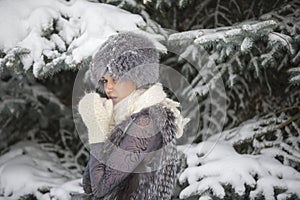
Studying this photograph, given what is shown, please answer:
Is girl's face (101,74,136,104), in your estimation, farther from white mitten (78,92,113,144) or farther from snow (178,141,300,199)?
snow (178,141,300,199)

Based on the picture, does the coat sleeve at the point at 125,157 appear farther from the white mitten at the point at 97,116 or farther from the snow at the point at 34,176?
the snow at the point at 34,176

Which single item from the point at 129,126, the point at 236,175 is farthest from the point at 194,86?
the point at 129,126

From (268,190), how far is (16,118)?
2.13m

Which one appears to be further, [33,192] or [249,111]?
[249,111]

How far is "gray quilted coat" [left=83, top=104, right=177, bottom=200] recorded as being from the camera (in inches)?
52.6

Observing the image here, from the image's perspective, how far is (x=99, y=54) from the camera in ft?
5.05

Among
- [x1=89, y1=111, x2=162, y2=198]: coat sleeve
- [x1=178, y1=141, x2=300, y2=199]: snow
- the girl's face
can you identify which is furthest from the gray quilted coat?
[x1=178, y1=141, x2=300, y2=199]: snow

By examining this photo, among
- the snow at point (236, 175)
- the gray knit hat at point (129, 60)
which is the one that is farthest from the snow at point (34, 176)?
the gray knit hat at point (129, 60)

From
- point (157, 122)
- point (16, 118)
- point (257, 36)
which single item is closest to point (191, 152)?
point (257, 36)

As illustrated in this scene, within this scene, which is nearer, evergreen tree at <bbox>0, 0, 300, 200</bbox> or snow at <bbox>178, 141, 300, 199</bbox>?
evergreen tree at <bbox>0, 0, 300, 200</bbox>

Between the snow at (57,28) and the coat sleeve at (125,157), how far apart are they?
877mm

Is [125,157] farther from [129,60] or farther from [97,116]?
[129,60]

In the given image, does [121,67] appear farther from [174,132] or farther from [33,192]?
[33,192]

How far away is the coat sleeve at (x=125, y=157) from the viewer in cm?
133
